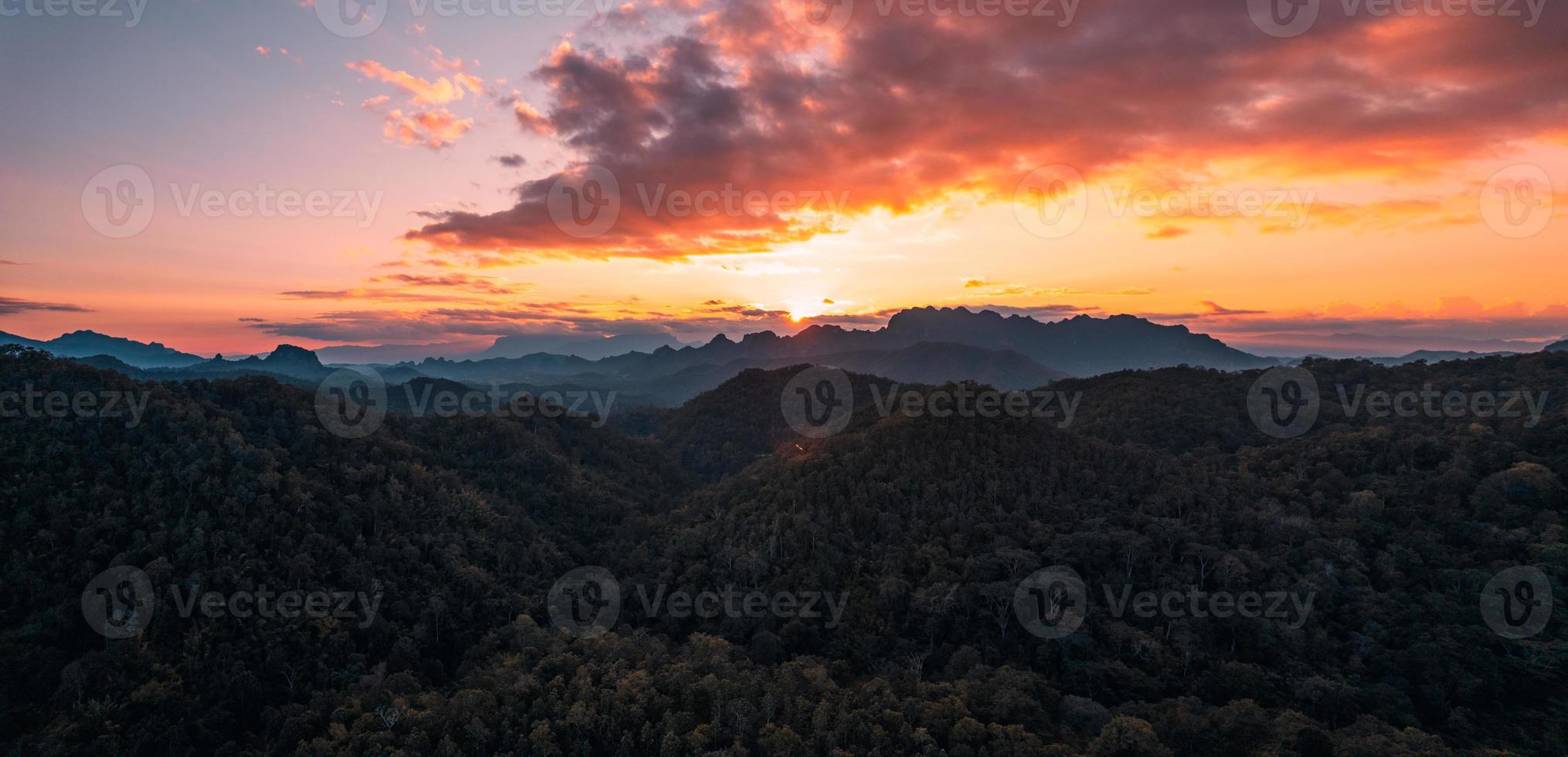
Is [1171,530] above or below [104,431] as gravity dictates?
below

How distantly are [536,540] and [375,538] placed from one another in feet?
73.8

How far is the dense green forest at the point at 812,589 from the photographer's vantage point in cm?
4428

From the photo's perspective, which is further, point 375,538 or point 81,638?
point 375,538

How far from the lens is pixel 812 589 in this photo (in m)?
69.6

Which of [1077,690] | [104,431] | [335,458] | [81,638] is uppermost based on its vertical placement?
[104,431]

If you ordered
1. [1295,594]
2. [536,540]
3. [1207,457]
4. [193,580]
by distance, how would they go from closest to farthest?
[193,580] → [1295,594] → [536,540] → [1207,457]

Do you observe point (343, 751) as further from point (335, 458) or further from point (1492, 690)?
point (1492, 690)

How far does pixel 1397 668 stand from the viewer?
2031 inches

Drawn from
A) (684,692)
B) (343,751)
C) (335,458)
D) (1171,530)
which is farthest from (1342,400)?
(335,458)

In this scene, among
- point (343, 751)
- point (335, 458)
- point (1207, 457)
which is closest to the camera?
point (343, 751)

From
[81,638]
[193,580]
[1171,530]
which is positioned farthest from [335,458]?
[1171,530]

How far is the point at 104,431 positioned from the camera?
216 feet

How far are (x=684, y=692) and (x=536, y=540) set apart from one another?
2040 inches

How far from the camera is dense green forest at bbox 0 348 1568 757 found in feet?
145
